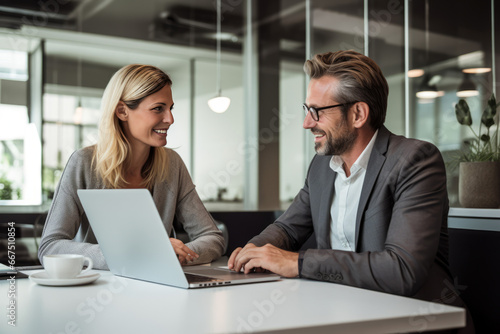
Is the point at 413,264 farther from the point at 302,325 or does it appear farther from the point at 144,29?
the point at 144,29

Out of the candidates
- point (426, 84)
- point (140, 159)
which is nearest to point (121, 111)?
point (140, 159)

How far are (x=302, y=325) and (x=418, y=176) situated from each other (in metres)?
0.84

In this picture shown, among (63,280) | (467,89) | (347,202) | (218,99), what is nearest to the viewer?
(63,280)

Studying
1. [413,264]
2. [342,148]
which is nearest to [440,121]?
[342,148]

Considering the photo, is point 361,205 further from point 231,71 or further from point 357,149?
point 231,71

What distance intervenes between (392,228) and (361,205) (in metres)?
0.17

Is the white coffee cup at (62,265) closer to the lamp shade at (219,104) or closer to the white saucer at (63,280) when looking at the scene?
the white saucer at (63,280)

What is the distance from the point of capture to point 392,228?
63.4 inches

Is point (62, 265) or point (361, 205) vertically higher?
point (361, 205)

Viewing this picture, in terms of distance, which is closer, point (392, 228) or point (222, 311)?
point (222, 311)

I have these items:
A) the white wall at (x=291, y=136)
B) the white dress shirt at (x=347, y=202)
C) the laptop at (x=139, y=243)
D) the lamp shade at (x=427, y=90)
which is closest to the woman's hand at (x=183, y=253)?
the laptop at (x=139, y=243)

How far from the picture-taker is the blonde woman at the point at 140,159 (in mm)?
2189

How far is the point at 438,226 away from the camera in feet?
5.31

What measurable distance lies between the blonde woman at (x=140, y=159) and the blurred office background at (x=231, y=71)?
9.00 ft
